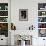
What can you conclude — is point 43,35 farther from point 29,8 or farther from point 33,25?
point 29,8

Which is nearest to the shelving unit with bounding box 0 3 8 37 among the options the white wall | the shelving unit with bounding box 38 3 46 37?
the white wall

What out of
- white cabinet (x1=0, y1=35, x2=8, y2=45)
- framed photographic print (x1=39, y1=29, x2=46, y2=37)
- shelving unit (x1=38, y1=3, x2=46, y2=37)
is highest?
shelving unit (x1=38, y1=3, x2=46, y2=37)

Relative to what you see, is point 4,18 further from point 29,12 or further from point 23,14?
point 29,12

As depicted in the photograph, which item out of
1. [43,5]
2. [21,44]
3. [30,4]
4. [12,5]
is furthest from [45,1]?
[21,44]

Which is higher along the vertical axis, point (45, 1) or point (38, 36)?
point (45, 1)

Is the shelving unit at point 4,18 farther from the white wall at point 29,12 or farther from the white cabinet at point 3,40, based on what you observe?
the white wall at point 29,12

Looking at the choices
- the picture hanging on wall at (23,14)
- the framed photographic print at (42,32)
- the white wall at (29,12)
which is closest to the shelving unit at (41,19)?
the framed photographic print at (42,32)

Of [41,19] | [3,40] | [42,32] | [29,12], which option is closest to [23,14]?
[29,12]

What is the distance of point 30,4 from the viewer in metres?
6.41

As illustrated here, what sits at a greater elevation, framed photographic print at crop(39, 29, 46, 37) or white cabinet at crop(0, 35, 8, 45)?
framed photographic print at crop(39, 29, 46, 37)

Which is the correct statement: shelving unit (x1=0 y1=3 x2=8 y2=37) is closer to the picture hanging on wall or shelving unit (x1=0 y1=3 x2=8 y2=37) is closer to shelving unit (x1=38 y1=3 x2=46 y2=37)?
the picture hanging on wall

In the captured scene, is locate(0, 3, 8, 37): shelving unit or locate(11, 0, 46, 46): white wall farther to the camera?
locate(0, 3, 8, 37): shelving unit

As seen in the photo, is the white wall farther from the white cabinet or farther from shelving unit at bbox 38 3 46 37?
the white cabinet

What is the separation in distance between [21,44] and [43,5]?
7.74 ft
